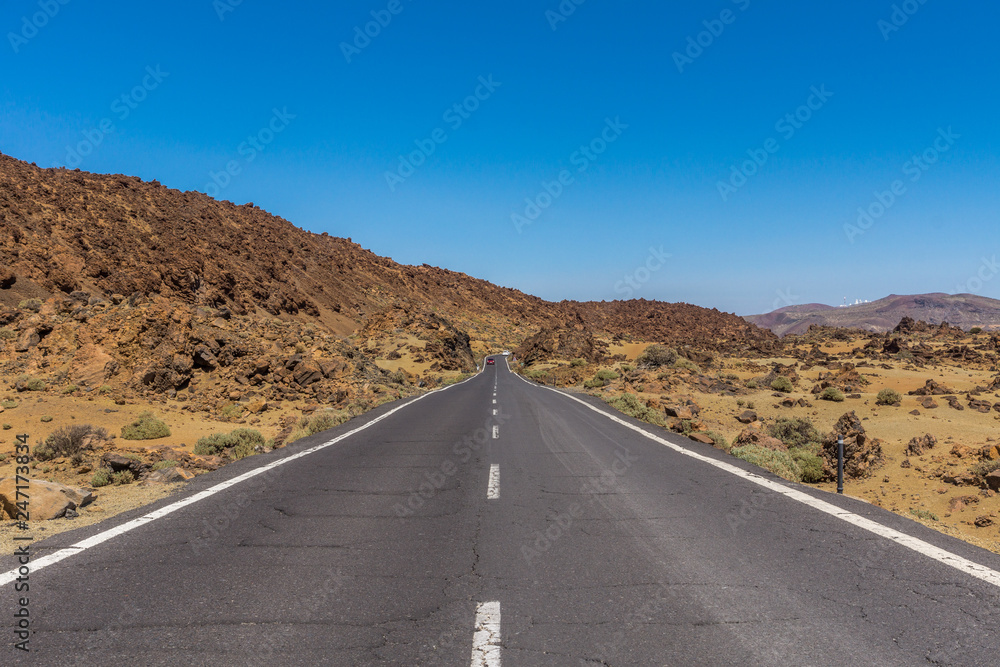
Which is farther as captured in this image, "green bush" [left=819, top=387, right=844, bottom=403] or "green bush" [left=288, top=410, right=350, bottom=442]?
"green bush" [left=819, top=387, right=844, bottom=403]

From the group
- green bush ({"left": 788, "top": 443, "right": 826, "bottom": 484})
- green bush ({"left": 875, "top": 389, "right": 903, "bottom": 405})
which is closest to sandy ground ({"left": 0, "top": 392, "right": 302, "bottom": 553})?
green bush ({"left": 788, "top": 443, "right": 826, "bottom": 484})

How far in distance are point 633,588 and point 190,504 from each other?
16.8 ft

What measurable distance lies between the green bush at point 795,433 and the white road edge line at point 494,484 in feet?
27.7

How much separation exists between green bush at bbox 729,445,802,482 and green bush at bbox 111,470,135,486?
1002cm

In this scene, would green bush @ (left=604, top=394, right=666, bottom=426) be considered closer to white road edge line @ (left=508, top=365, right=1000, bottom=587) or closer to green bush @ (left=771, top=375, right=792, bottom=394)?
white road edge line @ (left=508, top=365, right=1000, bottom=587)

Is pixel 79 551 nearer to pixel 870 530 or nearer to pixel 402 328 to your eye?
pixel 870 530

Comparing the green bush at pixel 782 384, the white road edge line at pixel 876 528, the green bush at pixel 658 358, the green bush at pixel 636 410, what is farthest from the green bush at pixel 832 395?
the white road edge line at pixel 876 528

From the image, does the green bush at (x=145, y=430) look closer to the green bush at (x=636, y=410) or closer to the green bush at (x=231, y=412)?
the green bush at (x=231, y=412)

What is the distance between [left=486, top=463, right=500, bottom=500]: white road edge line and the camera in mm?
7152

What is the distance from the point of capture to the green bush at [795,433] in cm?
1397

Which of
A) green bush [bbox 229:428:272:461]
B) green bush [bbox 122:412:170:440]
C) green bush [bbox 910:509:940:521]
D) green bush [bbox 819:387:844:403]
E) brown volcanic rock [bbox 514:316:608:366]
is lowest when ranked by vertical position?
green bush [bbox 122:412:170:440]

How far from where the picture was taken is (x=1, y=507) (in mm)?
6105

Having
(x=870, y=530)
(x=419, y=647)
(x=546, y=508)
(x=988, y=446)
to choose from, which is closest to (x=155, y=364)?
(x=546, y=508)

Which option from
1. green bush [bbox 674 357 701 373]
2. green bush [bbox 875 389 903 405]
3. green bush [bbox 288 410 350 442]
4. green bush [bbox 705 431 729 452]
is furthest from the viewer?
green bush [bbox 674 357 701 373]
